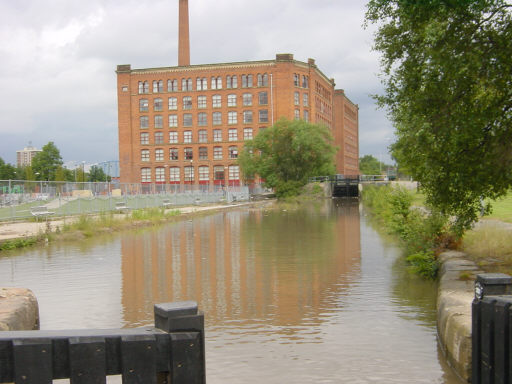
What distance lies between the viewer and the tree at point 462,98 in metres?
9.89

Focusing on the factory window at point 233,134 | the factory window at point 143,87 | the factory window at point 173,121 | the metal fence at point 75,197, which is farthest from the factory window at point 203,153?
the metal fence at point 75,197

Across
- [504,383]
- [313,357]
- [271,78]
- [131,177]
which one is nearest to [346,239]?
[313,357]

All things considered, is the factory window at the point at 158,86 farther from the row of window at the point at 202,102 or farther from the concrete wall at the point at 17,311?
the concrete wall at the point at 17,311

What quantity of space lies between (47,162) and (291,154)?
53618 millimetres

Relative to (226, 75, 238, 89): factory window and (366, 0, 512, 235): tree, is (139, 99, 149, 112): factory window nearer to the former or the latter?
(226, 75, 238, 89): factory window

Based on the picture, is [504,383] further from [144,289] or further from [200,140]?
[200,140]

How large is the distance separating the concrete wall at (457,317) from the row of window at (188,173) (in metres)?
79.4

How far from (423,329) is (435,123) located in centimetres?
390

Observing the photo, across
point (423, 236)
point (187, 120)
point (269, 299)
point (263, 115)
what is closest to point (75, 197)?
point (423, 236)

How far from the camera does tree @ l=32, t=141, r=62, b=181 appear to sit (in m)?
99.2

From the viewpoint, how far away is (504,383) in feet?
15.0

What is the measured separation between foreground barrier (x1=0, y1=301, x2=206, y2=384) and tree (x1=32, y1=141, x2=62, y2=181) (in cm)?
10050

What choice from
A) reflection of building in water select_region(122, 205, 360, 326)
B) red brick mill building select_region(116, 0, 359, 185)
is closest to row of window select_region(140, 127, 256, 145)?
red brick mill building select_region(116, 0, 359, 185)

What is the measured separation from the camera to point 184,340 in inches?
156
